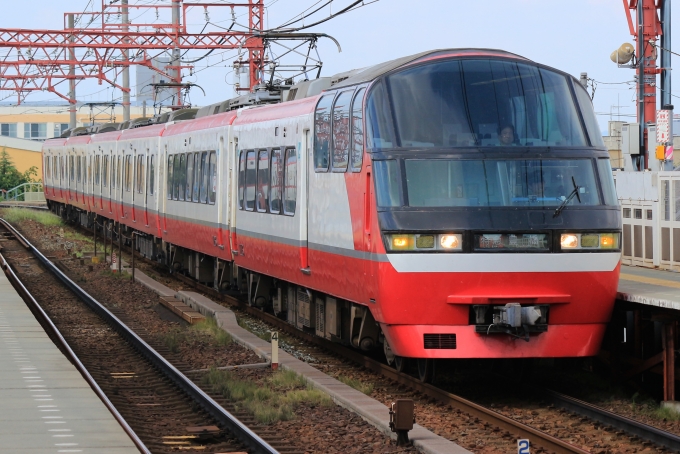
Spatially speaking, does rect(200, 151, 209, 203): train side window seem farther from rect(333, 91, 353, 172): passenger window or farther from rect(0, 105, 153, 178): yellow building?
rect(0, 105, 153, 178): yellow building

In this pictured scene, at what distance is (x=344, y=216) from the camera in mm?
11812

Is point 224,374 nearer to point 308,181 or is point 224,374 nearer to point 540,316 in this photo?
point 308,181

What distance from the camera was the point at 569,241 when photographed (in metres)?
10.4

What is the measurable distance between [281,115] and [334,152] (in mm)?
2768

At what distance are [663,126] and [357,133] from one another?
1091 centimetres

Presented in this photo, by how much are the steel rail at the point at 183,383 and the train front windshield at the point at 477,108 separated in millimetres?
2735

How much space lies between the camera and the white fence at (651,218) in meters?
13.9

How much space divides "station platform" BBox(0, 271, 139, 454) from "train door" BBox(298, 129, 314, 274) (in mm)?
2799

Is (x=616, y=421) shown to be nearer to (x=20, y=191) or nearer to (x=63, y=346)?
(x=63, y=346)

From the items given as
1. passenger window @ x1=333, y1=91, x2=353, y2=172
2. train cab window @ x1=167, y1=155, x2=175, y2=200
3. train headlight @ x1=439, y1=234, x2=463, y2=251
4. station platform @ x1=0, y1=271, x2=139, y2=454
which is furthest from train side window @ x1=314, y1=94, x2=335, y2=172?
train cab window @ x1=167, y1=155, x2=175, y2=200

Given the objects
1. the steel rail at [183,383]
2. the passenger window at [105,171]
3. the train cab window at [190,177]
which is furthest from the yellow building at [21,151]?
the train cab window at [190,177]

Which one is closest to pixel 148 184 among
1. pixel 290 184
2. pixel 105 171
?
pixel 105 171

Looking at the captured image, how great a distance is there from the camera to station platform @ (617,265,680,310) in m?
10.3

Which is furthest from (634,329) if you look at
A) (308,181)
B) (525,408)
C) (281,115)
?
(281,115)
